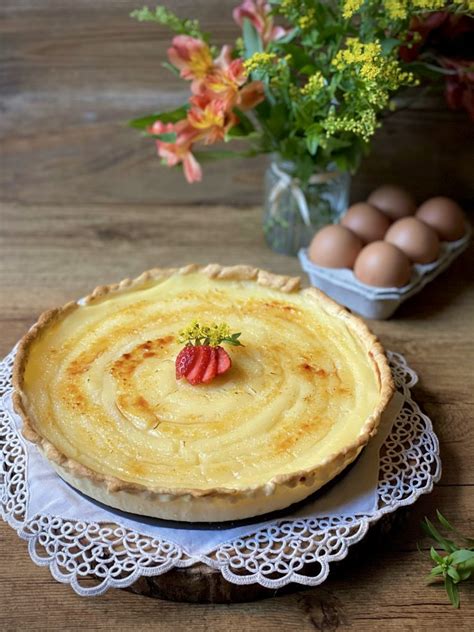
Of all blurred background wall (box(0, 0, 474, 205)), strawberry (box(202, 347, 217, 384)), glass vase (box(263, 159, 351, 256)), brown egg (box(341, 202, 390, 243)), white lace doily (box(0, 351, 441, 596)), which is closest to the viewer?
white lace doily (box(0, 351, 441, 596))

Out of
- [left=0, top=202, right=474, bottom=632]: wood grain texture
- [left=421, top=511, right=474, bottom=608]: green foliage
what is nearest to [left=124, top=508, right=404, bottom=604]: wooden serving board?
[left=0, top=202, right=474, bottom=632]: wood grain texture

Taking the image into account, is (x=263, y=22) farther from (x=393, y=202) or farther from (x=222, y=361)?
(x=222, y=361)

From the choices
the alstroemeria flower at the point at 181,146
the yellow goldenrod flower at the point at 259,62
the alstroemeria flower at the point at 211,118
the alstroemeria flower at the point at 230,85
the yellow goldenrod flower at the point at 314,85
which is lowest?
the alstroemeria flower at the point at 181,146

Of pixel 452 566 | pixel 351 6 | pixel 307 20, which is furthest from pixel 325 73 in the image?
pixel 452 566

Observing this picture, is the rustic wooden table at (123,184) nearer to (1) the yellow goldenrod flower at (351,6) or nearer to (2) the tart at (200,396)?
(2) the tart at (200,396)

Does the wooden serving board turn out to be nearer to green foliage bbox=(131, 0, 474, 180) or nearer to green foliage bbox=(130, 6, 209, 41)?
green foliage bbox=(131, 0, 474, 180)

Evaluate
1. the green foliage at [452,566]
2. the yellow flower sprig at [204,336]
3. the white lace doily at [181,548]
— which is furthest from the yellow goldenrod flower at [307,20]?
the green foliage at [452,566]

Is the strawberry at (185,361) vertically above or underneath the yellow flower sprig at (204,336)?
underneath
